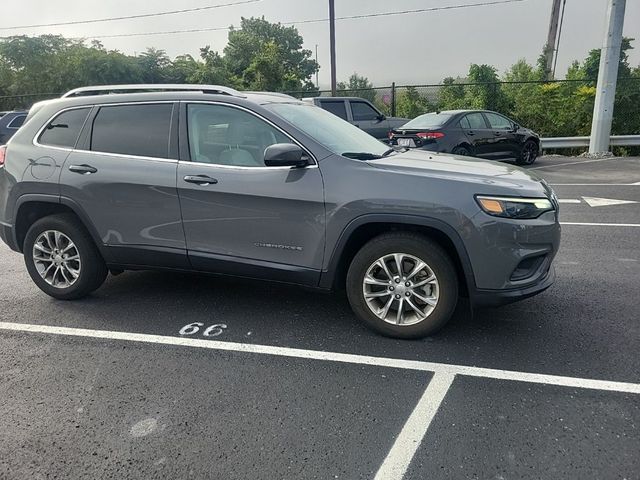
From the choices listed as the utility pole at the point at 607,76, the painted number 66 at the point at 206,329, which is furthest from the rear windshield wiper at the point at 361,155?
the utility pole at the point at 607,76

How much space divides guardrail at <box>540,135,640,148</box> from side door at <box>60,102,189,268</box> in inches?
569

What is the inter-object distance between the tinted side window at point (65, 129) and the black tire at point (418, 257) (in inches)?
103

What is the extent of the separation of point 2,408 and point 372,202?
2553 millimetres

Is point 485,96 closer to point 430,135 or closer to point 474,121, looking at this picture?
point 474,121

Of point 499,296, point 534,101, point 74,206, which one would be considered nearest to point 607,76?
point 534,101

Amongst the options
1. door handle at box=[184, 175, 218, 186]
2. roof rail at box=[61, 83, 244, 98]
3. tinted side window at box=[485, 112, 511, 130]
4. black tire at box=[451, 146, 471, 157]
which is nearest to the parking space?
door handle at box=[184, 175, 218, 186]

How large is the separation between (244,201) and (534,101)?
17.7 m

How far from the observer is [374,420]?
2.82 meters

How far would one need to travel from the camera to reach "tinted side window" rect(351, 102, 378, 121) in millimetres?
13508

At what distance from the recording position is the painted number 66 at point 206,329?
3939 mm

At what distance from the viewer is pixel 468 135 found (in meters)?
11.8

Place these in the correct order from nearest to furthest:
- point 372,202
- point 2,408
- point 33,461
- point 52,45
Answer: point 33,461 < point 2,408 < point 372,202 < point 52,45

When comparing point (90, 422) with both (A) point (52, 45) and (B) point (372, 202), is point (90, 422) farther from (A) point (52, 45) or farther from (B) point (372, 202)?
(A) point (52, 45)

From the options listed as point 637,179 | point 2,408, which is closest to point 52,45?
point 637,179
